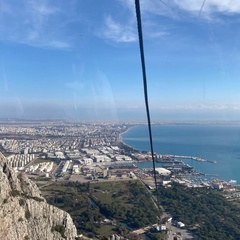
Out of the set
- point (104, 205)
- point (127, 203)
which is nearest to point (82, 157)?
point (127, 203)

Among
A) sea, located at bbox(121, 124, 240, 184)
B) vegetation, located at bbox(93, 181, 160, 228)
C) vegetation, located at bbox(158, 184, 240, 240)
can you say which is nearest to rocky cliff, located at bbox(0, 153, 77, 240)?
vegetation, located at bbox(93, 181, 160, 228)

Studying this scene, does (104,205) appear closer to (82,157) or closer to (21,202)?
(21,202)

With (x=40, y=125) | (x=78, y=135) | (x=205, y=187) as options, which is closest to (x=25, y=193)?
(x=205, y=187)

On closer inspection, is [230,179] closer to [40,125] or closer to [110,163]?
[110,163]

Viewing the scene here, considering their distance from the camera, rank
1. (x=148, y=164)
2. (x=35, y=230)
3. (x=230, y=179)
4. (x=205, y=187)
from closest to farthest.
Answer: (x=35, y=230) → (x=205, y=187) → (x=230, y=179) → (x=148, y=164)

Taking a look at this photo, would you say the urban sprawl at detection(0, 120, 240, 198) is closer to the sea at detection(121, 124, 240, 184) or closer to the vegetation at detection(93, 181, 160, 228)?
the sea at detection(121, 124, 240, 184)

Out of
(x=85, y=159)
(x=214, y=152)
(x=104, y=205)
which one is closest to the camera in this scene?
(x=104, y=205)
